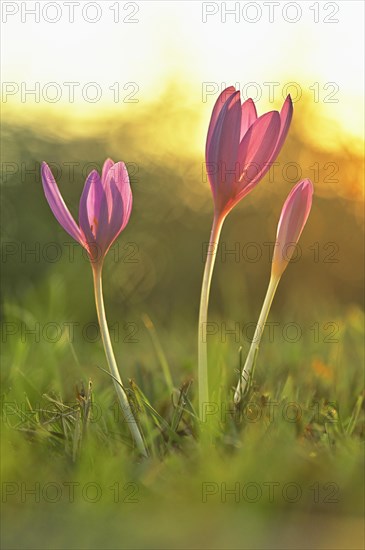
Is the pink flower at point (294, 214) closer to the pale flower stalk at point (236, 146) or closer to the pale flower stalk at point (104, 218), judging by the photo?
the pale flower stalk at point (236, 146)

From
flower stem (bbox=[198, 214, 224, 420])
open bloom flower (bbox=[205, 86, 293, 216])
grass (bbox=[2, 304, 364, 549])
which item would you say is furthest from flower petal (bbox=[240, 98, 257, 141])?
grass (bbox=[2, 304, 364, 549])

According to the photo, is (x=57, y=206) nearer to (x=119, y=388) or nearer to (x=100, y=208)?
(x=100, y=208)

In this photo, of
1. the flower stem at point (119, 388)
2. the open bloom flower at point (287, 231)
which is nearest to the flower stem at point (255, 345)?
the open bloom flower at point (287, 231)

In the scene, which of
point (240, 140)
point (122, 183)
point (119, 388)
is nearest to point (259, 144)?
point (240, 140)

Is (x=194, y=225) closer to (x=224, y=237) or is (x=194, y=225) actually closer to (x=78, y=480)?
(x=224, y=237)

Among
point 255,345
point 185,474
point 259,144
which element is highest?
point 259,144

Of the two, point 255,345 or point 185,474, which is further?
point 255,345

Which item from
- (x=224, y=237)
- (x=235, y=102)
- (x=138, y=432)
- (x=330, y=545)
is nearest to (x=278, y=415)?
(x=138, y=432)
